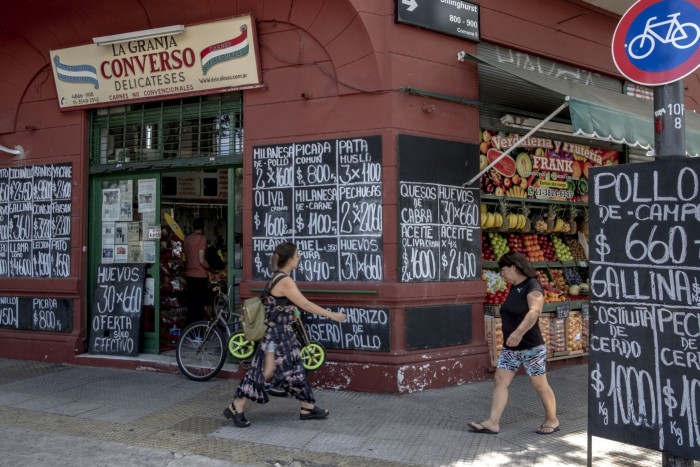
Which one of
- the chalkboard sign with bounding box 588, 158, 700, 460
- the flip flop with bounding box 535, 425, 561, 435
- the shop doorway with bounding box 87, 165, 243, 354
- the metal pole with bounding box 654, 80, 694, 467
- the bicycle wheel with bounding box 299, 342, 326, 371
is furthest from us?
the shop doorway with bounding box 87, 165, 243, 354

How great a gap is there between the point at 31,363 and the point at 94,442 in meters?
4.23

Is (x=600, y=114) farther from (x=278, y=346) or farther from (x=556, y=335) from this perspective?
(x=278, y=346)

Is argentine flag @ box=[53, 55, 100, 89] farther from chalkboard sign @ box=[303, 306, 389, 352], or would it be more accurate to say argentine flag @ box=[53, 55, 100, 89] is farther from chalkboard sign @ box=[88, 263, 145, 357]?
chalkboard sign @ box=[303, 306, 389, 352]

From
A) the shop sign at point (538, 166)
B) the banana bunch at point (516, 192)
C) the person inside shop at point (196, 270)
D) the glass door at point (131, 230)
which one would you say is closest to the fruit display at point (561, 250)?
the shop sign at point (538, 166)

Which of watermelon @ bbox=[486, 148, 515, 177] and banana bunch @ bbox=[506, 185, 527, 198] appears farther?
banana bunch @ bbox=[506, 185, 527, 198]

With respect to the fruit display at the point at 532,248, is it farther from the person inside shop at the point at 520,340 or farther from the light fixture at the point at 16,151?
the light fixture at the point at 16,151

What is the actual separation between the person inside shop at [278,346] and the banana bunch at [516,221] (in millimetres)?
3461

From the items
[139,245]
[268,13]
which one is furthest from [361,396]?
[268,13]

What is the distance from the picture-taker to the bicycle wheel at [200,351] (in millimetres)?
8016

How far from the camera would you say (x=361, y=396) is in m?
7.29

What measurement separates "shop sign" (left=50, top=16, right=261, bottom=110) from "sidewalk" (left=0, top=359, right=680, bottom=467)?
12.2ft

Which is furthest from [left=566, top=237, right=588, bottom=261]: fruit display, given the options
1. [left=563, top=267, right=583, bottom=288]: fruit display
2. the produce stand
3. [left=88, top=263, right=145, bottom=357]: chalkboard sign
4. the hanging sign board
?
[left=88, top=263, right=145, bottom=357]: chalkboard sign

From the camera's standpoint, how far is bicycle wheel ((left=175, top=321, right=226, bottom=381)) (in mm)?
8016

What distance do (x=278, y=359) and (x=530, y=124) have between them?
494 centimetres
